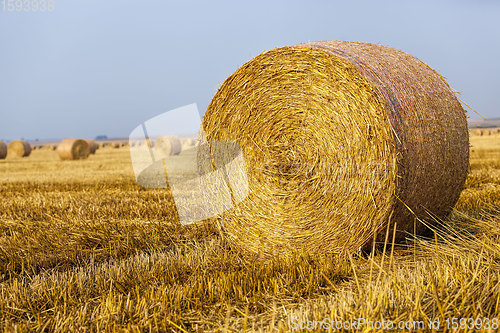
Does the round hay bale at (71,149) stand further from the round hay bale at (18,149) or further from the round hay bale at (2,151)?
the round hay bale at (18,149)

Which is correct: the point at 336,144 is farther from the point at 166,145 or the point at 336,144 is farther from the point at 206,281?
the point at 166,145

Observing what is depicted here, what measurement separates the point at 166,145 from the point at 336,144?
65.5 ft

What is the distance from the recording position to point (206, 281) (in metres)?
3.44

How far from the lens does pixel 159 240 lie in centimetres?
500

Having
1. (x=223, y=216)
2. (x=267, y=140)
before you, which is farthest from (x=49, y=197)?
(x=267, y=140)

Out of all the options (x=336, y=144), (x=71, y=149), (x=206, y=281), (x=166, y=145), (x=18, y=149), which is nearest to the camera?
(x=206, y=281)

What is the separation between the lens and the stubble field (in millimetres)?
2588

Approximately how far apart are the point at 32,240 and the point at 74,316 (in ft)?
7.63

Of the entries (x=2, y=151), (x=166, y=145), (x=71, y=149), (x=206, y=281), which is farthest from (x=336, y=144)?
(x=2, y=151)

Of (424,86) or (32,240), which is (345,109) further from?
(32,240)

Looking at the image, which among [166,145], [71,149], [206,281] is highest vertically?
[71,149]

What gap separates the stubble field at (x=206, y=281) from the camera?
2.59 m

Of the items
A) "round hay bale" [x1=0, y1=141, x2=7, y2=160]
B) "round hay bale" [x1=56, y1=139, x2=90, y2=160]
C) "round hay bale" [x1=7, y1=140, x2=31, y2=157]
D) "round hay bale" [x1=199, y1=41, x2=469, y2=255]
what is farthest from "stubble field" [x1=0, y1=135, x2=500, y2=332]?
"round hay bale" [x1=7, y1=140, x2=31, y2=157]

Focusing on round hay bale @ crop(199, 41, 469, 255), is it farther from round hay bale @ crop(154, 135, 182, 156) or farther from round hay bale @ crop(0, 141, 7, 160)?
round hay bale @ crop(0, 141, 7, 160)
